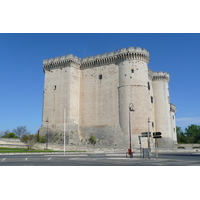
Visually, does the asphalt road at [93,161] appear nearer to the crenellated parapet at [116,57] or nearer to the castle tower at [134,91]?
the castle tower at [134,91]

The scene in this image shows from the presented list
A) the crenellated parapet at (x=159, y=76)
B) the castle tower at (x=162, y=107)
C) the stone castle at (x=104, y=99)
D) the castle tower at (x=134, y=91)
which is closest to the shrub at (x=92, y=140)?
the stone castle at (x=104, y=99)

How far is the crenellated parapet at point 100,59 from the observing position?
47.8 m

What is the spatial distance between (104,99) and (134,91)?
694 cm

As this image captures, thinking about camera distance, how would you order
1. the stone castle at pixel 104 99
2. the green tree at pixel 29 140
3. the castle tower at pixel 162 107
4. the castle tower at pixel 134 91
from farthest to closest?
the castle tower at pixel 162 107 → the stone castle at pixel 104 99 → the castle tower at pixel 134 91 → the green tree at pixel 29 140

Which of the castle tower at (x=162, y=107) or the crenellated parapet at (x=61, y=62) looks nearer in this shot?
→ the crenellated parapet at (x=61, y=62)

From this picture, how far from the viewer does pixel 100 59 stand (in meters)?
51.6

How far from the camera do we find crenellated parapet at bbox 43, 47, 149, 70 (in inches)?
1882

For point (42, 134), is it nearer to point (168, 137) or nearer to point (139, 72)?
point (139, 72)

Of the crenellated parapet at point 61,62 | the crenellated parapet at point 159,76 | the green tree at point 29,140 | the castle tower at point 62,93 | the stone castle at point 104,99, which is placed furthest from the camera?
the crenellated parapet at point 159,76

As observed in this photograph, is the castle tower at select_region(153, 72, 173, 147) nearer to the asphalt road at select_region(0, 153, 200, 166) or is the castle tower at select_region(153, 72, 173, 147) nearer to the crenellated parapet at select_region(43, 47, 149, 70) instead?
the crenellated parapet at select_region(43, 47, 149, 70)

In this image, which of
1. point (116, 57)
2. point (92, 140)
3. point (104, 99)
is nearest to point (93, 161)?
point (92, 140)

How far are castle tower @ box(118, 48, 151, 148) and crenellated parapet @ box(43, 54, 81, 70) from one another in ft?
34.4

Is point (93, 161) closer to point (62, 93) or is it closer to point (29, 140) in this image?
point (29, 140)

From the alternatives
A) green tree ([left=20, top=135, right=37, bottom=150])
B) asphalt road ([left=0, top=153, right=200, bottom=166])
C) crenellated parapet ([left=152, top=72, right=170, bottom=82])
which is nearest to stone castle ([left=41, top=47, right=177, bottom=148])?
crenellated parapet ([left=152, top=72, right=170, bottom=82])
